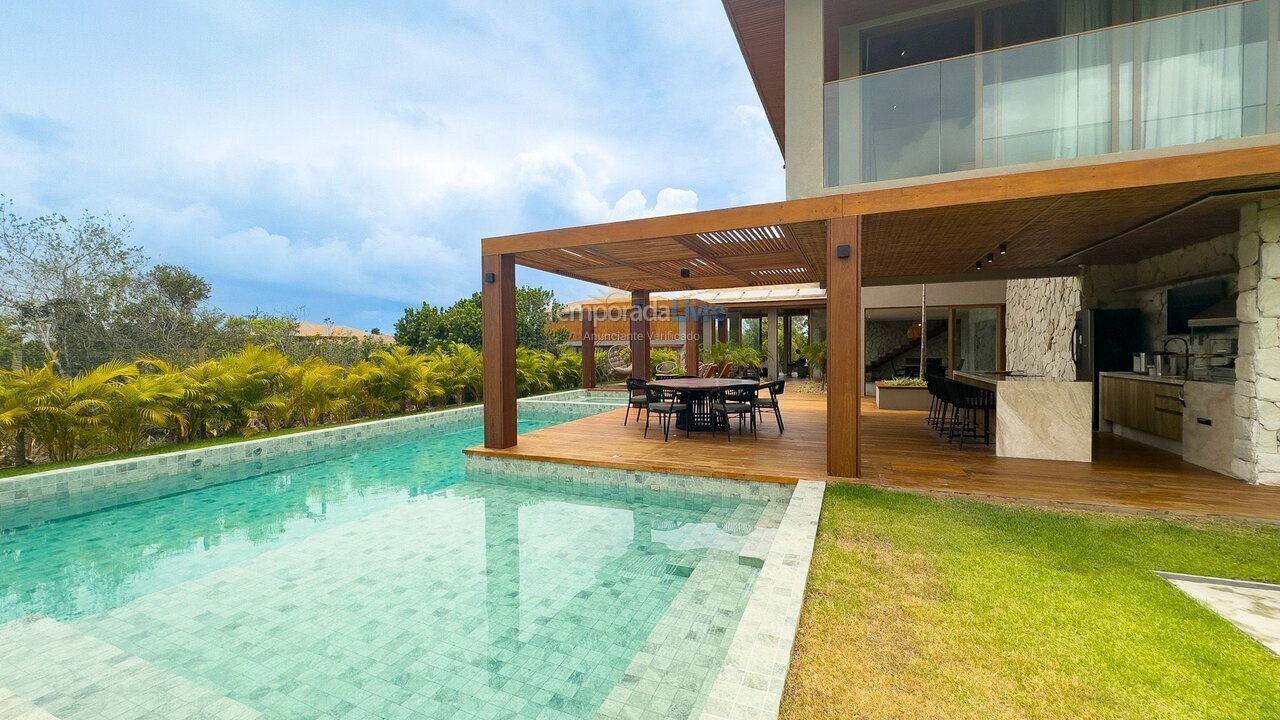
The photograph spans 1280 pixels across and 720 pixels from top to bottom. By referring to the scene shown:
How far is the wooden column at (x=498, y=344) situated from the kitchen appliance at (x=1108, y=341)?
8726mm

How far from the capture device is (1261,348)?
16.7 ft

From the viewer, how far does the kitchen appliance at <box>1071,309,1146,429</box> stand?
7996 millimetres

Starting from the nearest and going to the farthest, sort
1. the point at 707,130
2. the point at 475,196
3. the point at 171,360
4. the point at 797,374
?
the point at 171,360
the point at 797,374
the point at 707,130
the point at 475,196

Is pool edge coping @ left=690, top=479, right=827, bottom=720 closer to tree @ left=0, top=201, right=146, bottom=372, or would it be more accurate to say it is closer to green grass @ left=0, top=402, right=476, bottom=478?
green grass @ left=0, top=402, right=476, bottom=478

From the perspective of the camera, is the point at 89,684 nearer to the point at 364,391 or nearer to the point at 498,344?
the point at 498,344

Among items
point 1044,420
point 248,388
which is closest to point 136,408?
point 248,388

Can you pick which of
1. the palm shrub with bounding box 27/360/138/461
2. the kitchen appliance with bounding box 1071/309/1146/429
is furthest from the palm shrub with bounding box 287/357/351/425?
the kitchen appliance with bounding box 1071/309/1146/429

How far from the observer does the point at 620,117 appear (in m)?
83.1

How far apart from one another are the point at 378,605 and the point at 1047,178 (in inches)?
A: 259

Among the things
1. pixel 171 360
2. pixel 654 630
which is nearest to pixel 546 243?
pixel 654 630

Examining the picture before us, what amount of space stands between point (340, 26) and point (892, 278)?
43.9 meters

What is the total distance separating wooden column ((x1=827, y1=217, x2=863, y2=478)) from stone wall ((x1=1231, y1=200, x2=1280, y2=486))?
3.65 m

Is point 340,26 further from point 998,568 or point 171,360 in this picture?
point 998,568

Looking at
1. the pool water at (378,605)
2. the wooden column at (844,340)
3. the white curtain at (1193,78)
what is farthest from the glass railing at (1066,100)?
the pool water at (378,605)
